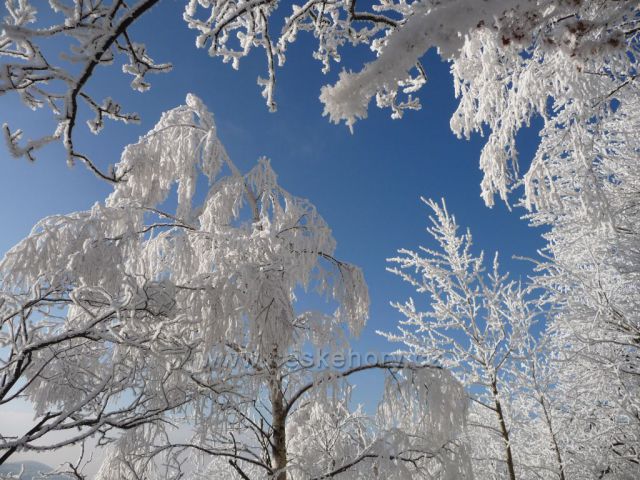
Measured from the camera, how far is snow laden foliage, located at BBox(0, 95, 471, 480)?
2.96m

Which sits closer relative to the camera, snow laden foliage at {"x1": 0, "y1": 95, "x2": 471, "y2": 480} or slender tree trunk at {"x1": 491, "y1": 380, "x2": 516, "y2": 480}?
snow laden foliage at {"x1": 0, "y1": 95, "x2": 471, "y2": 480}

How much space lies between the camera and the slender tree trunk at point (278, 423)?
14.2 ft

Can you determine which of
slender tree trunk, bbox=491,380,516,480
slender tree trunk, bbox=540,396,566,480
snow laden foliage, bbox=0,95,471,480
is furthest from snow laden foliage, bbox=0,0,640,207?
slender tree trunk, bbox=540,396,566,480

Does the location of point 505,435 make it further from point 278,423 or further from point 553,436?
point 278,423

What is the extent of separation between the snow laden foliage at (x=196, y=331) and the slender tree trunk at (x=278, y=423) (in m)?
0.02

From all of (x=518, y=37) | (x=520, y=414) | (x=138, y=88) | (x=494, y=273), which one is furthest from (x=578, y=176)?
(x=520, y=414)

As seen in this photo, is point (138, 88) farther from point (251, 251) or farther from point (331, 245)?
point (331, 245)

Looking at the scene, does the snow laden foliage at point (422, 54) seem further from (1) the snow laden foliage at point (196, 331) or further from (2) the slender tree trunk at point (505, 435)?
(2) the slender tree trunk at point (505, 435)

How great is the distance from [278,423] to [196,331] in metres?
1.59

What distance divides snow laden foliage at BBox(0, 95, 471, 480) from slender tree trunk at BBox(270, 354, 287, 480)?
0.6 inches

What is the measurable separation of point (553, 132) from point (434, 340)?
4669 mm

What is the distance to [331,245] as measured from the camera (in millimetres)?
4789

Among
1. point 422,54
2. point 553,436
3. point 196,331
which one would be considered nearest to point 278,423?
point 196,331

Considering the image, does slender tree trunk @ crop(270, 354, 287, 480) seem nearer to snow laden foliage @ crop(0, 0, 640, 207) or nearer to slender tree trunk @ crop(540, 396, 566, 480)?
snow laden foliage @ crop(0, 0, 640, 207)
